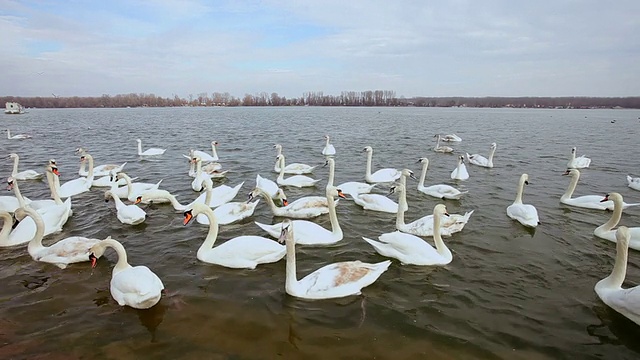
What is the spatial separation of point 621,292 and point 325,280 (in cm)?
450

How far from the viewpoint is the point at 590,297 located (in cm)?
591

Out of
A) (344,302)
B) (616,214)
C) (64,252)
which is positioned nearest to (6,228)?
(64,252)

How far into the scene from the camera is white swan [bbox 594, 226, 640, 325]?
16.3 feet

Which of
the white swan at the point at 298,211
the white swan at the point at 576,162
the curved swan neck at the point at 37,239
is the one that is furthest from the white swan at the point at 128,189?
the white swan at the point at 576,162

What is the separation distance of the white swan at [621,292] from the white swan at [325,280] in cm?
363

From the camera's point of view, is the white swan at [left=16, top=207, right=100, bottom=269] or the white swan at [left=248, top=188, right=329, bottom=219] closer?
the white swan at [left=16, top=207, right=100, bottom=269]

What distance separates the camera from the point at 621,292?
5.33 m

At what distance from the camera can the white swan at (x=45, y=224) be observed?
25.0 feet

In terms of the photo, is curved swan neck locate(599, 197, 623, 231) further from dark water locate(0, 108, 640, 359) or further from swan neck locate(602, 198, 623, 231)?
dark water locate(0, 108, 640, 359)

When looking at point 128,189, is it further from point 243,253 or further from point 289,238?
point 289,238

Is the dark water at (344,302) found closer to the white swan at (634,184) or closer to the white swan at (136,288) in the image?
the white swan at (136,288)

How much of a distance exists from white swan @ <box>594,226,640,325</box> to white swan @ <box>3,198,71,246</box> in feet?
35.5

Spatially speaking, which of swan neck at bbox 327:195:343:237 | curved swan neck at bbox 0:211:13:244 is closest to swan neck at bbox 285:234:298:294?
swan neck at bbox 327:195:343:237

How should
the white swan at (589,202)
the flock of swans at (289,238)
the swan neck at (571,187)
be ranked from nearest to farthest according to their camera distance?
1. the flock of swans at (289,238)
2. the white swan at (589,202)
3. the swan neck at (571,187)
